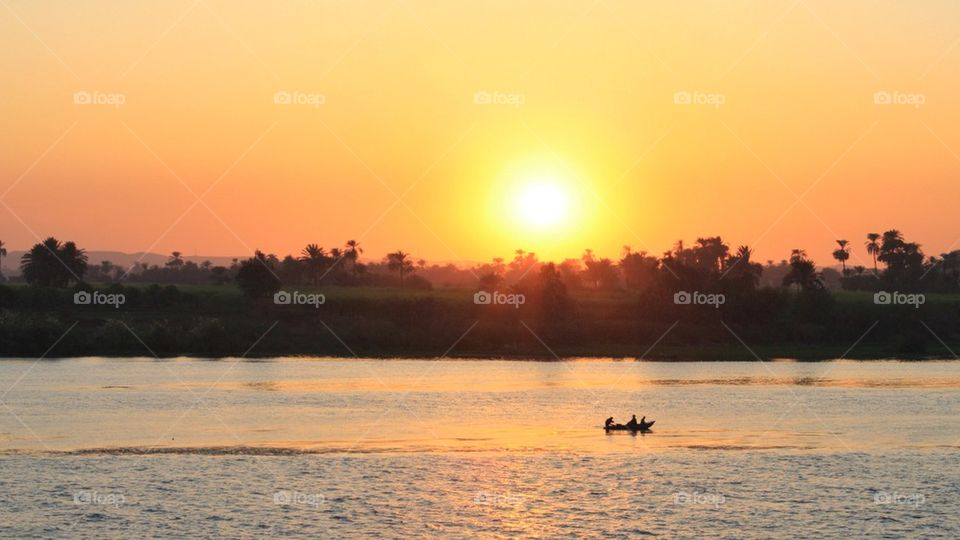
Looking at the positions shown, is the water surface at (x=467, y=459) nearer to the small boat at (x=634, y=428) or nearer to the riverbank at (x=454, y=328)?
the small boat at (x=634, y=428)

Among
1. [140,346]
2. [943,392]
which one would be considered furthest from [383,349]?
[943,392]

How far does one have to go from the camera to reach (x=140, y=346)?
140625mm

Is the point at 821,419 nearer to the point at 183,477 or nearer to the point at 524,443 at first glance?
the point at 524,443
